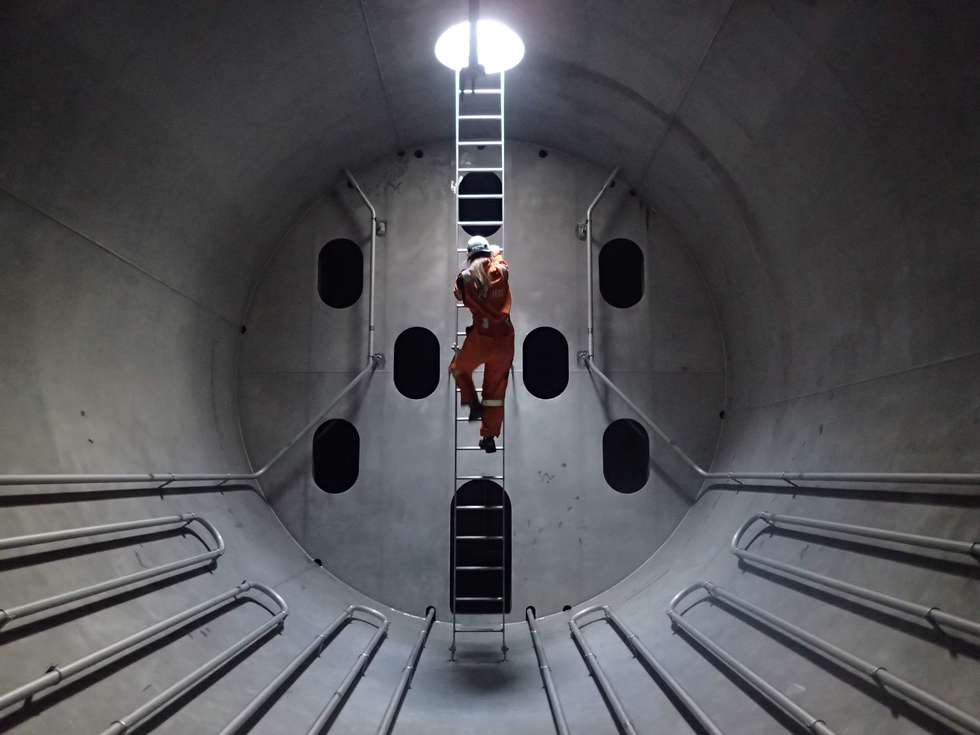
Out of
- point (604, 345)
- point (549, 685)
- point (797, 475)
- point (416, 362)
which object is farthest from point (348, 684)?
point (604, 345)

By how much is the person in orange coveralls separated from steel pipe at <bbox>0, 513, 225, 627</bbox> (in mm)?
1804

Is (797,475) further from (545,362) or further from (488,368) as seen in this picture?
(545,362)

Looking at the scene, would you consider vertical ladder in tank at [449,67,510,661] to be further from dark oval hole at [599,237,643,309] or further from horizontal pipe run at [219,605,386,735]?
horizontal pipe run at [219,605,386,735]

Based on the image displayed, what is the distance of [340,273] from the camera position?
7047 mm

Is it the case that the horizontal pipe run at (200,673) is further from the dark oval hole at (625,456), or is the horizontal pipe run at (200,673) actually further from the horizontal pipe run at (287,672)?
the dark oval hole at (625,456)

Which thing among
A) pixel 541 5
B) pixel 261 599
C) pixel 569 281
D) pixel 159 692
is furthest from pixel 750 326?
pixel 159 692

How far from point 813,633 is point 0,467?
3.63 m

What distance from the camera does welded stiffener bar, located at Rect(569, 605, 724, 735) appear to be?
11.0ft

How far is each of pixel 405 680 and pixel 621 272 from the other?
4051 mm

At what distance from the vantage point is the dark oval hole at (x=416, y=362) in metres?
6.82

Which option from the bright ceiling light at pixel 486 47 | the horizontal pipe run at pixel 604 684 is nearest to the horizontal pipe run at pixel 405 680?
the horizontal pipe run at pixel 604 684

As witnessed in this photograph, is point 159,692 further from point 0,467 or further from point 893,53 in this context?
point 893,53

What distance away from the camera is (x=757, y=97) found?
456cm

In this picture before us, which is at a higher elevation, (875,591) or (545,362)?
(545,362)
